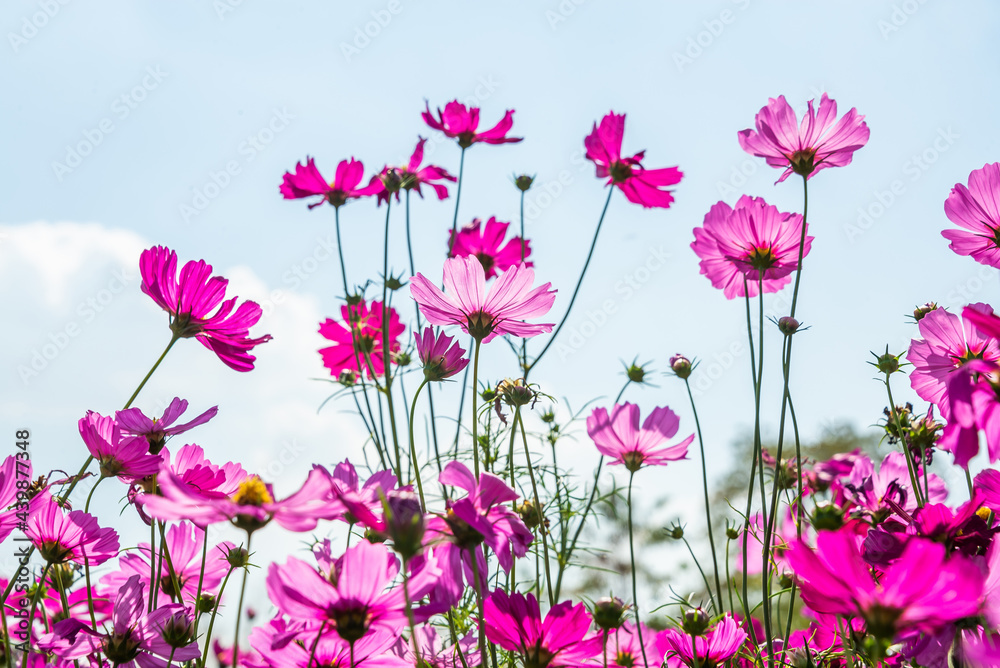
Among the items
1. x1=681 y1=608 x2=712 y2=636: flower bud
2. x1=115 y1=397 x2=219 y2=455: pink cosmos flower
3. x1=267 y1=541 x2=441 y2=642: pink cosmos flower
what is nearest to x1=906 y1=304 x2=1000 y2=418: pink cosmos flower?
x1=681 y1=608 x2=712 y2=636: flower bud

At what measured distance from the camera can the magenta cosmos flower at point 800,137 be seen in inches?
37.4

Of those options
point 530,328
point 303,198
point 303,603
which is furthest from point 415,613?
point 303,198

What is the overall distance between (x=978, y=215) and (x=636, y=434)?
46cm

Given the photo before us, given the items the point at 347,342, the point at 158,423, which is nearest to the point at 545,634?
the point at 158,423

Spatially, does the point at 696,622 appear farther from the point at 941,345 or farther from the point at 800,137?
the point at 800,137

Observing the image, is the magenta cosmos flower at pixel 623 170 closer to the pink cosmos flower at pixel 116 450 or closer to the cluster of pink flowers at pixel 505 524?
the cluster of pink flowers at pixel 505 524

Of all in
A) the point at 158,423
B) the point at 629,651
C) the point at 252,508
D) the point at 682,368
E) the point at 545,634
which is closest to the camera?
the point at 252,508

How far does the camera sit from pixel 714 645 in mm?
743

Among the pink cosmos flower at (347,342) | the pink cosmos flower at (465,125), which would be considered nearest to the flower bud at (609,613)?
the pink cosmos flower at (347,342)

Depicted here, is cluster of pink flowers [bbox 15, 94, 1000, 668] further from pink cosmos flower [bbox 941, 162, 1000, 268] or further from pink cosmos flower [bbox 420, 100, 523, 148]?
pink cosmos flower [bbox 420, 100, 523, 148]

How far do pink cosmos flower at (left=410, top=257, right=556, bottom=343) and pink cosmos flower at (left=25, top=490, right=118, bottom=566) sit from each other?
0.38 meters

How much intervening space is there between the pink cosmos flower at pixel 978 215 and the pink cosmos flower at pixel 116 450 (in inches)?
34.4

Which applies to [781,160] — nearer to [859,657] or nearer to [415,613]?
[859,657]

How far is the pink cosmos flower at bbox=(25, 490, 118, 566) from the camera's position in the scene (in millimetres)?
688
